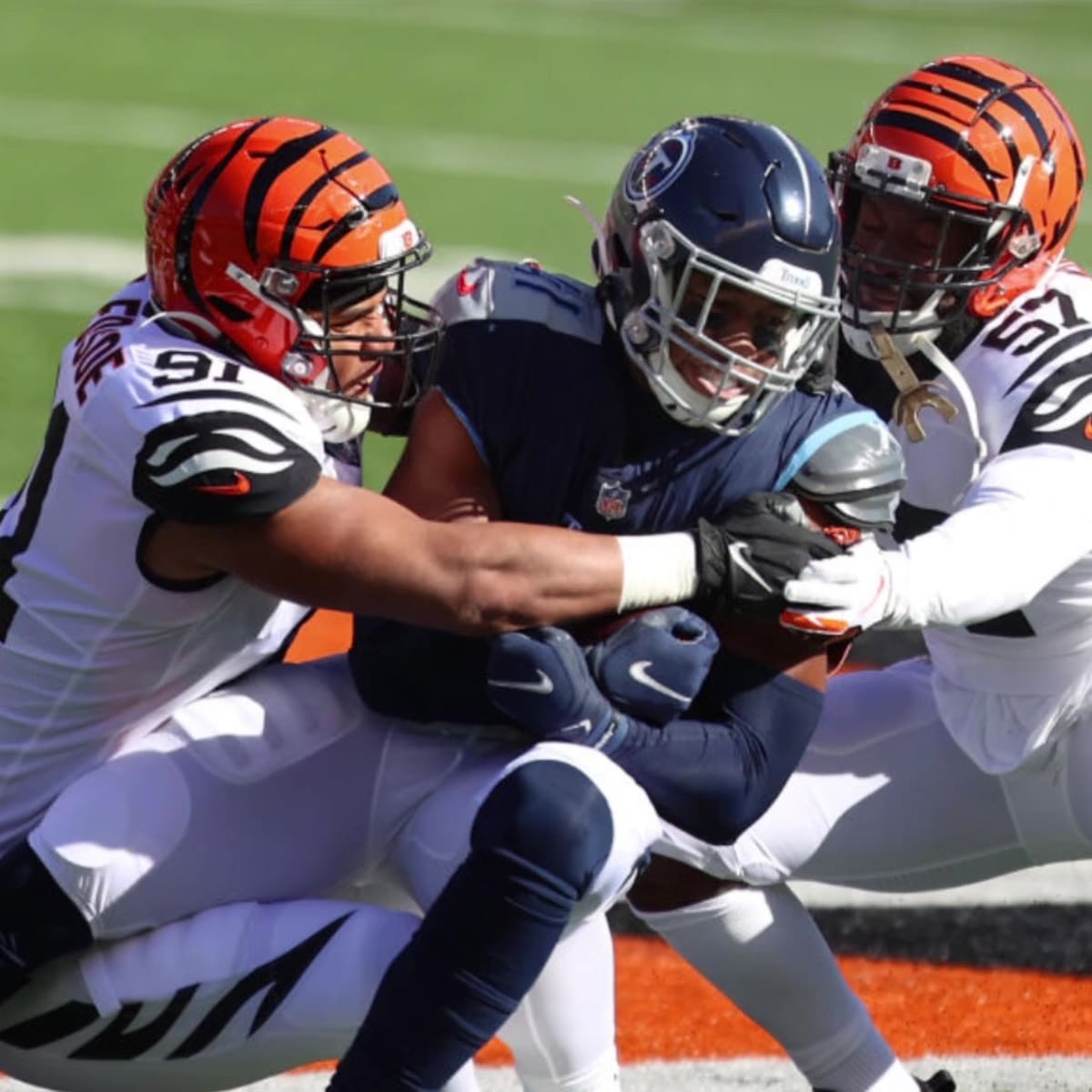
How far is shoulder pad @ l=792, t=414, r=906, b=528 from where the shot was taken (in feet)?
10.8

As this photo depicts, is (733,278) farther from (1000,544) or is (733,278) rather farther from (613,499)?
(1000,544)

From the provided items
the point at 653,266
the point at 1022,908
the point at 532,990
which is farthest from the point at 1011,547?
the point at 1022,908

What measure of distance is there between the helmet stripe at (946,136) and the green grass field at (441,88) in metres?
3.91

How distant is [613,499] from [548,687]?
41cm

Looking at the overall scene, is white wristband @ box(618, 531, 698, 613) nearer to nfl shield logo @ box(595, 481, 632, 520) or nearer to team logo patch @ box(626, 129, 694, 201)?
nfl shield logo @ box(595, 481, 632, 520)

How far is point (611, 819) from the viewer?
3037mm

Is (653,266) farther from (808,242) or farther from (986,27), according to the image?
(986,27)

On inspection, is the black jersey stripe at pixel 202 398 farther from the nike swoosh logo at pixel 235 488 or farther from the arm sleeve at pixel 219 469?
the nike swoosh logo at pixel 235 488

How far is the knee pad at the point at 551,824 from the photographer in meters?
2.95

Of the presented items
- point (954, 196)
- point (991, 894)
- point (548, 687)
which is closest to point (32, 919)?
point (548, 687)

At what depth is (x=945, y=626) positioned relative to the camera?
383 centimetres

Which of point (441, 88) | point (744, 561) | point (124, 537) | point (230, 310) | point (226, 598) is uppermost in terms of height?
point (230, 310)

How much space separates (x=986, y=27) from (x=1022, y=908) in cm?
1007

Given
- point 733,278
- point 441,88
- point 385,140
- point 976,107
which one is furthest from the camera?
point 441,88
